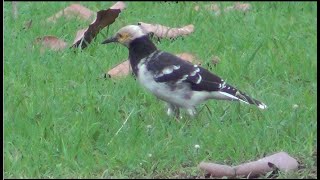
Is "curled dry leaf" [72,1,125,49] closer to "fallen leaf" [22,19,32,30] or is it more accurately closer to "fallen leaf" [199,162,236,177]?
"fallen leaf" [22,19,32,30]

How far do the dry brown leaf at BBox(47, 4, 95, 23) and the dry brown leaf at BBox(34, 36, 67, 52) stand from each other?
2.74ft

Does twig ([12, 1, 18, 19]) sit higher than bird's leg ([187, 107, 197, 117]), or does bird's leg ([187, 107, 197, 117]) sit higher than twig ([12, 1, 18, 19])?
bird's leg ([187, 107, 197, 117])

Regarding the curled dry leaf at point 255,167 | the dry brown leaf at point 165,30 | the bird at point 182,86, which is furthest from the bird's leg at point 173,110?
the dry brown leaf at point 165,30

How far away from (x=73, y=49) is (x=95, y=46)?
18 centimetres

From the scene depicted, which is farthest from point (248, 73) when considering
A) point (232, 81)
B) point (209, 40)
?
point (209, 40)

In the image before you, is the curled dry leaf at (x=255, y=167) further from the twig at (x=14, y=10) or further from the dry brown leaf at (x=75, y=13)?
the twig at (x=14, y=10)

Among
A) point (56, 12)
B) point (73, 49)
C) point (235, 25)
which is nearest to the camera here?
point (73, 49)

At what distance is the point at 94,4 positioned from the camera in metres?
10.3

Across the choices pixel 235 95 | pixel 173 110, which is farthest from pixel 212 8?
pixel 235 95

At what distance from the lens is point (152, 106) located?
6.95 metres

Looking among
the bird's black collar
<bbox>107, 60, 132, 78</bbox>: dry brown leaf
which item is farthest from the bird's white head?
<bbox>107, 60, 132, 78</bbox>: dry brown leaf

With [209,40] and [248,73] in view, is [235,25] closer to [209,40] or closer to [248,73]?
[209,40]

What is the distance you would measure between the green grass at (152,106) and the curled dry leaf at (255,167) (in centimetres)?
7

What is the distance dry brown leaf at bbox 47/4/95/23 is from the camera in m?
9.47
